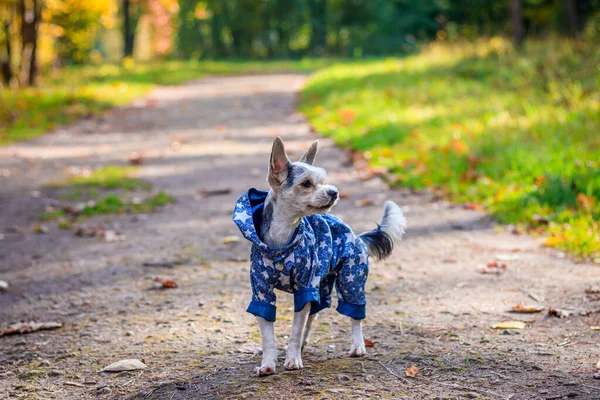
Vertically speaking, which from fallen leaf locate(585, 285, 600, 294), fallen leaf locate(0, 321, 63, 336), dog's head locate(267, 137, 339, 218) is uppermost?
dog's head locate(267, 137, 339, 218)

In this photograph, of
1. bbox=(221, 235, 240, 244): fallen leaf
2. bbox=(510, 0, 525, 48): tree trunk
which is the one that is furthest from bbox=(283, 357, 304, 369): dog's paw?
bbox=(510, 0, 525, 48): tree trunk

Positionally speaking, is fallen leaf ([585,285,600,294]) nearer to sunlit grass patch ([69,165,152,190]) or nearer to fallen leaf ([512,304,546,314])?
fallen leaf ([512,304,546,314])

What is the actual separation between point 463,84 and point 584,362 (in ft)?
45.0

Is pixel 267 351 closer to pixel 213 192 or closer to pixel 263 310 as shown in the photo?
pixel 263 310

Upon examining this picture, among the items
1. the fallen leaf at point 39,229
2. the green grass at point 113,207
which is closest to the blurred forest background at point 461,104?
the green grass at point 113,207

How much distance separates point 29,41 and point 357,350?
20.2 m

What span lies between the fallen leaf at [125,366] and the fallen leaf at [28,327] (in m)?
1.00

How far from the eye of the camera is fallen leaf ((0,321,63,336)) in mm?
4859

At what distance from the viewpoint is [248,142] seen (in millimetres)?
13969

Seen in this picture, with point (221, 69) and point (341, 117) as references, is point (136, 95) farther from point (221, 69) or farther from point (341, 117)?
point (221, 69)

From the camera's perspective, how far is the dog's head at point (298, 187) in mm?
Result: 3820

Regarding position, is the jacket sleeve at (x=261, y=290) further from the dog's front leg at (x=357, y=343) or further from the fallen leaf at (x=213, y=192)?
the fallen leaf at (x=213, y=192)

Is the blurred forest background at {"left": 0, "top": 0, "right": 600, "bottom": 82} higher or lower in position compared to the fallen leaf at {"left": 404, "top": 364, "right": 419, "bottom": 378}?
higher

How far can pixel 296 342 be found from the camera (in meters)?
4.03
